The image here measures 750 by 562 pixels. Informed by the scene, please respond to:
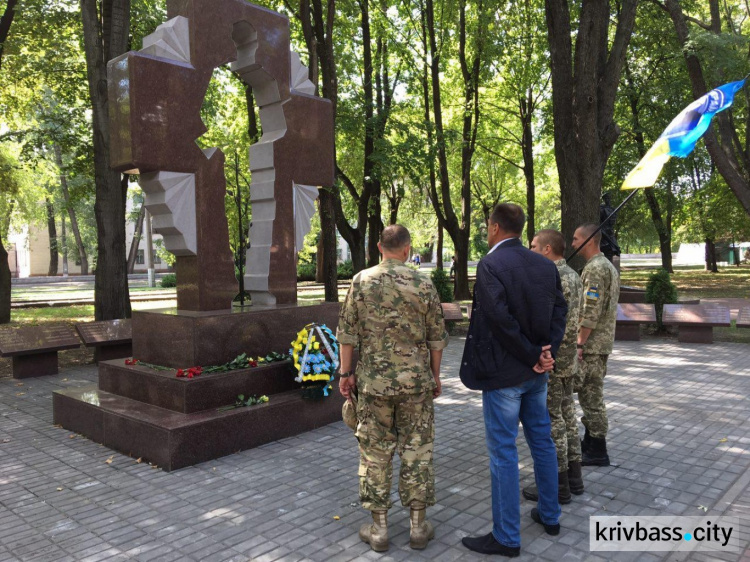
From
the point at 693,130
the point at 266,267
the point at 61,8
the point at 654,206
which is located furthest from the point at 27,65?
the point at 654,206

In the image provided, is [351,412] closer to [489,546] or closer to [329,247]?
[489,546]

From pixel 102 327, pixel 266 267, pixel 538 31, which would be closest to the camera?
pixel 266 267

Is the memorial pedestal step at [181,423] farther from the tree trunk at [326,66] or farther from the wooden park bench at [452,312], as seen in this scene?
the tree trunk at [326,66]

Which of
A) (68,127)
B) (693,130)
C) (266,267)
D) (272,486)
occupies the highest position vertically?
(68,127)

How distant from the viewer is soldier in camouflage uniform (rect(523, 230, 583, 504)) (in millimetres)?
4387

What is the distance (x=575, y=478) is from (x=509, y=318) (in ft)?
6.02

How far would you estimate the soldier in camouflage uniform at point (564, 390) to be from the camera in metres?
4.39

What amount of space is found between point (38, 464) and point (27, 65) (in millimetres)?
14203

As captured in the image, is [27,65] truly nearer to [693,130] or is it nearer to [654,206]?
[693,130]

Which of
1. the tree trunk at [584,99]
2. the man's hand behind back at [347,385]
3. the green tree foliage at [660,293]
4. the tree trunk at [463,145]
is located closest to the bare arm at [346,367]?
the man's hand behind back at [347,385]

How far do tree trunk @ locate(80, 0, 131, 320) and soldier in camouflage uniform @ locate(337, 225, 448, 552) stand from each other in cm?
941

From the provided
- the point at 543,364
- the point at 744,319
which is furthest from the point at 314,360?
the point at 744,319

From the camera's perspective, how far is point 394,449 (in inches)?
153

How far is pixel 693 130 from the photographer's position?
5.55m
